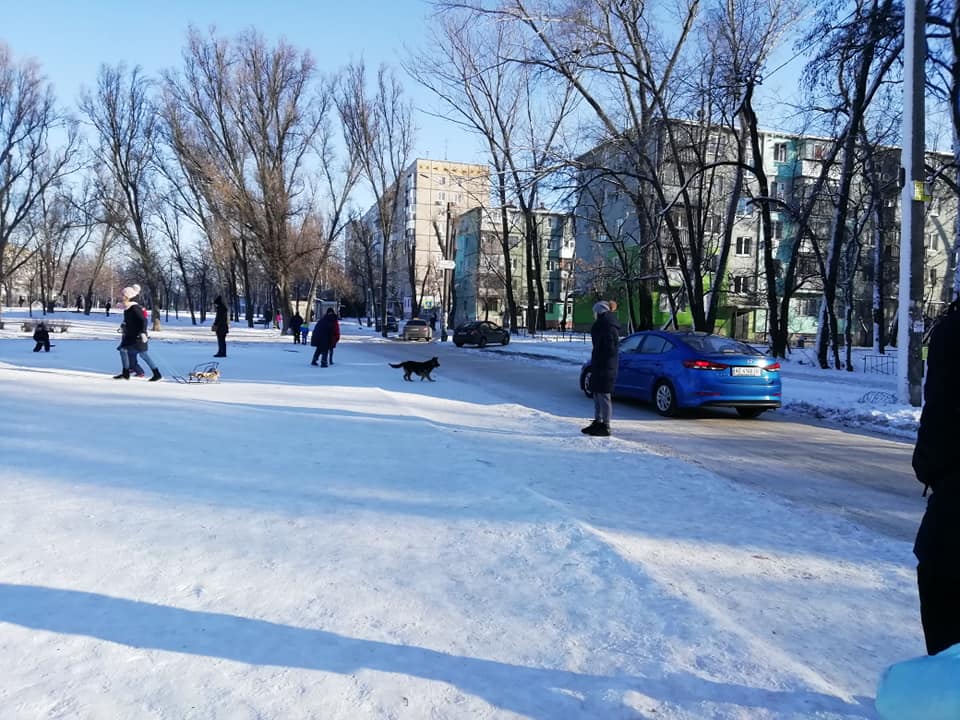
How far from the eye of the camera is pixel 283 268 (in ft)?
123

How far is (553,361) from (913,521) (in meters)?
18.9

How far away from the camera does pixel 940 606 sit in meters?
2.23

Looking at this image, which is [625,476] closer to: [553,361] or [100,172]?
[553,361]

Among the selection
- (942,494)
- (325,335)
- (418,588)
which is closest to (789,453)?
(418,588)

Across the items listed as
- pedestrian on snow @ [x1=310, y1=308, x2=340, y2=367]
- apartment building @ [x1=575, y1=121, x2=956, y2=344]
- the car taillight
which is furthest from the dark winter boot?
apartment building @ [x1=575, y1=121, x2=956, y2=344]

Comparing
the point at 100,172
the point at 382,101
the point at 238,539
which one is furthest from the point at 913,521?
the point at 100,172

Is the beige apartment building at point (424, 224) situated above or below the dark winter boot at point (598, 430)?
above

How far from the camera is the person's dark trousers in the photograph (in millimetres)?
2186

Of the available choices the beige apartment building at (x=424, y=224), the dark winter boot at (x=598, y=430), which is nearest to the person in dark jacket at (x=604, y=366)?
the dark winter boot at (x=598, y=430)

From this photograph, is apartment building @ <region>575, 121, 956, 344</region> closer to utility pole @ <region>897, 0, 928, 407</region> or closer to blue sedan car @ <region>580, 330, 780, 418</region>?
utility pole @ <region>897, 0, 928, 407</region>

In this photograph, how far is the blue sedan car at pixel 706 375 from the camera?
34.2 ft

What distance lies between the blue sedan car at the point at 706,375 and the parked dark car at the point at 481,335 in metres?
23.9

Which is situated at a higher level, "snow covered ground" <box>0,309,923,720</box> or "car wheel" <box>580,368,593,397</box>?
"car wheel" <box>580,368,593,397</box>

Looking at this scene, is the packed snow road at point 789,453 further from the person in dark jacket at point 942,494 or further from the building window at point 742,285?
the building window at point 742,285
